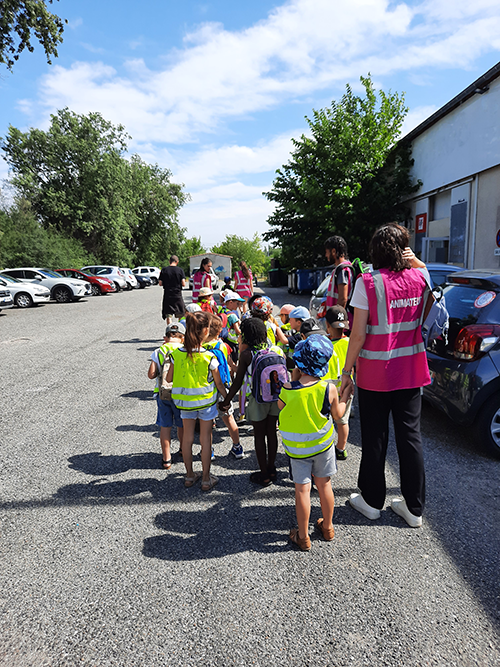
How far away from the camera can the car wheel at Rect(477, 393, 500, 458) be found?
11.8 ft

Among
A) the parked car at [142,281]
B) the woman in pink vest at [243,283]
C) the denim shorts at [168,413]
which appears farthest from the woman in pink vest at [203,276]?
the parked car at [142,281]

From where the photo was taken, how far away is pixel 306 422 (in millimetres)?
2551

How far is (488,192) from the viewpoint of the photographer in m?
13.6

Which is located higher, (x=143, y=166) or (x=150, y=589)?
(x=143, y=166)

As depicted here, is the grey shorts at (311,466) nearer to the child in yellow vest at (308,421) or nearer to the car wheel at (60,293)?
the child in yellow vest at (308,421)

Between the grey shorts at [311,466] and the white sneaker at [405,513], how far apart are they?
2.30 feet

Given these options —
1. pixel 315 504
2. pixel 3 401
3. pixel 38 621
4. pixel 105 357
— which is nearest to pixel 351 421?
pixel 315 504

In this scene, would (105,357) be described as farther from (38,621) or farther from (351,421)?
(38,621)

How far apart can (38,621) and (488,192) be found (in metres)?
15.6

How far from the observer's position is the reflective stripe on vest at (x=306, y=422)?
8.39 ft

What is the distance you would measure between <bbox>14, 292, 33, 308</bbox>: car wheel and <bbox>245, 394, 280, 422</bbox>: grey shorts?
18016 millimetres

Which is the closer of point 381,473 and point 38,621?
point 38,621

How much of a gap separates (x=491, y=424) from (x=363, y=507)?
1500mm

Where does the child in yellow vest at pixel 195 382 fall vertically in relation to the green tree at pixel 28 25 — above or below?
below
